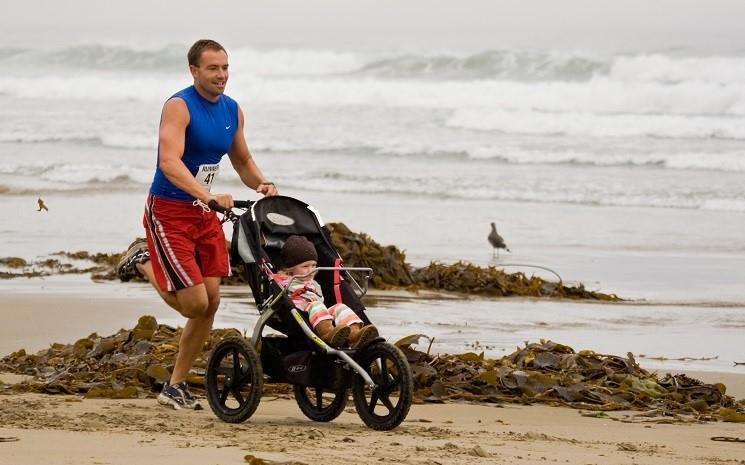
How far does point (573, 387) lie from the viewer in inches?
267

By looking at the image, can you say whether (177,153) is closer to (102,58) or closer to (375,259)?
(375,259)

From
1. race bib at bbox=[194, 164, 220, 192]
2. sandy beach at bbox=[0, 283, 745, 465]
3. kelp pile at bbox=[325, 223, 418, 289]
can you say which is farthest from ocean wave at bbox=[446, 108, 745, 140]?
race bib at bbox=[194, 164, 220, 192]

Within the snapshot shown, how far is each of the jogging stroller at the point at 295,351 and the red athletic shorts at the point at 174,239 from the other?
0.18 meters

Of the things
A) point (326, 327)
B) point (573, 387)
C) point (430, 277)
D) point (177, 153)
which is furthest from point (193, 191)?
point (430, 277)

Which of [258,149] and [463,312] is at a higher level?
[258,149]

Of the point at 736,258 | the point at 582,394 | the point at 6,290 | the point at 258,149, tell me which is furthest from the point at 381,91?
the point at 582,394

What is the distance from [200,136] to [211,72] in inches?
11.8

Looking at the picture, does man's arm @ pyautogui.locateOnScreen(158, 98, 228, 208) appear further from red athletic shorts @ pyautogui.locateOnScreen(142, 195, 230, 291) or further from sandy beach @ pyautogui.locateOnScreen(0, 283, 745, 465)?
sandy beach @ pyautogui.locateOnScreen(0, 283, 745, 465)

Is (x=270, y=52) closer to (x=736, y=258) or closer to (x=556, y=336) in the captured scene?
(x=736, y=258)

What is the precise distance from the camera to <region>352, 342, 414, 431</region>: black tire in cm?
524

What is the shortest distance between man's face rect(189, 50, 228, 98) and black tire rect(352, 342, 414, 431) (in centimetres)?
142

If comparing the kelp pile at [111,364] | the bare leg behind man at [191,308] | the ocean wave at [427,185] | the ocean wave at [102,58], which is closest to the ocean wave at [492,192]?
the ocean wave at [427,185]

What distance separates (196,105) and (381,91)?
3096 centimetres

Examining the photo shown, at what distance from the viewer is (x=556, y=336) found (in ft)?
29.9
